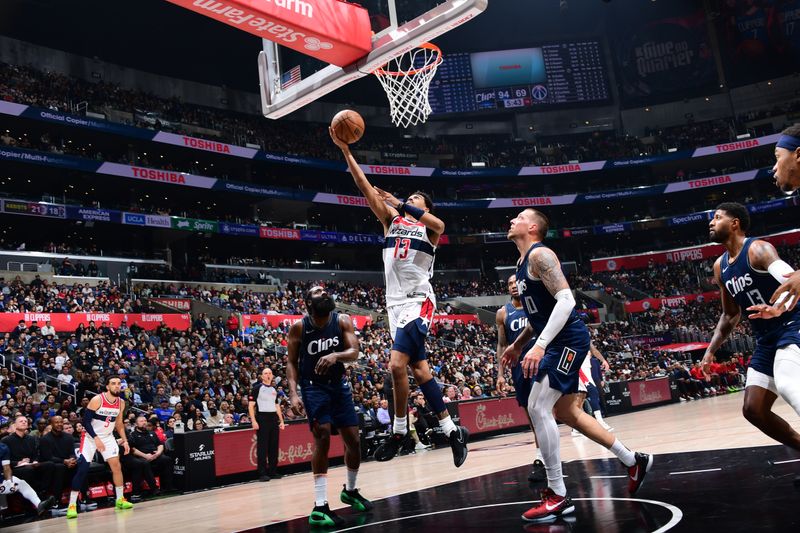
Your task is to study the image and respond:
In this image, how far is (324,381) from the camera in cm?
630

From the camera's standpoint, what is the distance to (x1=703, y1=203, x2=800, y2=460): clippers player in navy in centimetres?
462

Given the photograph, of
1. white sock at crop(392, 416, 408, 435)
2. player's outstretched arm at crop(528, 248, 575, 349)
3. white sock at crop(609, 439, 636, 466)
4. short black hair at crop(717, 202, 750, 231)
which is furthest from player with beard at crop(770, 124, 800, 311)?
white sock at crop(392, 416, 408, 435)

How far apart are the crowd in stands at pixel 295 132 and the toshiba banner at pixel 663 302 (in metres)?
11.8

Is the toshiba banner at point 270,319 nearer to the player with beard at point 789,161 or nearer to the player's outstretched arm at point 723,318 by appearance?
the player's outstretched arm at point 723,318

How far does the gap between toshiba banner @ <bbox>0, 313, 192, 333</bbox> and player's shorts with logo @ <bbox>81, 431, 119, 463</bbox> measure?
11501 mm

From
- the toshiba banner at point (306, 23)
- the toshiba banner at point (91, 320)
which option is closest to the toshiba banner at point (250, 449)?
the toshiba banner at point (306, 23)

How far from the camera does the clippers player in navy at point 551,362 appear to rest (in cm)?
486

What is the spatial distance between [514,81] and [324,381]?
46.4 m

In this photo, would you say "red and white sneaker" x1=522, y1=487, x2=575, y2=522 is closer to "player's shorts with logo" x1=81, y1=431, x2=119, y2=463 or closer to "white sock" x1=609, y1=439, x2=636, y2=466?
"white sock" x1=609, y1=439, x2=636, y2=466

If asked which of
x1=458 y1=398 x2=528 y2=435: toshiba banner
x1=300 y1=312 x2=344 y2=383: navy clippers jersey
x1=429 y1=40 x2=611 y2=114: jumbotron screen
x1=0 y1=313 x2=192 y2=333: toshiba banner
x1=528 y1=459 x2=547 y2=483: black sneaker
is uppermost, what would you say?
x1=429 y1=40 x2=611 y2=114: jumbotron screen

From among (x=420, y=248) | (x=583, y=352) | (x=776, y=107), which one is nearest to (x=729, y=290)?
(x=583, y=352)

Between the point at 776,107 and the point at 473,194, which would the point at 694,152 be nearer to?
the point at 776,107

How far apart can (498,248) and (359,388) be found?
32570mm

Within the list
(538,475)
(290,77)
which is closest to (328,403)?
(538,475)
